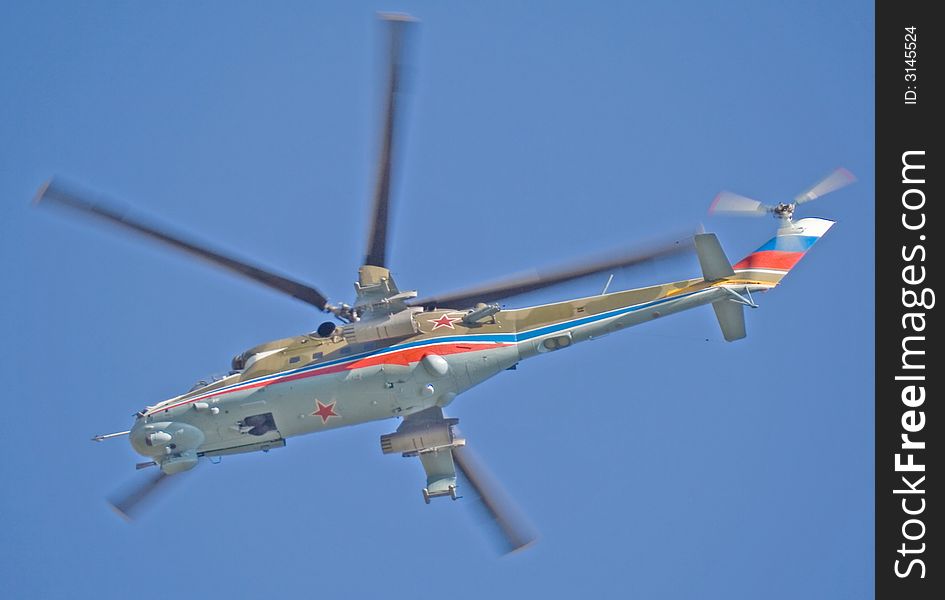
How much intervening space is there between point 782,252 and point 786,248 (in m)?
0.11

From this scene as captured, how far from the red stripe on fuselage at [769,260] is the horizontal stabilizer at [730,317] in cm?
64

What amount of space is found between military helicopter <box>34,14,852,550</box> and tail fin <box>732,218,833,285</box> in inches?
0.8

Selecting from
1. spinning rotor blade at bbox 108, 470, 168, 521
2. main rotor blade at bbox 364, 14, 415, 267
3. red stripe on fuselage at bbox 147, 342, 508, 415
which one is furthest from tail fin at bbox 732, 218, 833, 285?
spinning rotor blade at bbox 108, 470, 168, 521

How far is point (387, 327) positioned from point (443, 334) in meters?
0.85

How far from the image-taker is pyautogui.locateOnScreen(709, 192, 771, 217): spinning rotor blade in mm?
14703

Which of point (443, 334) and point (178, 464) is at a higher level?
point (443, 334)

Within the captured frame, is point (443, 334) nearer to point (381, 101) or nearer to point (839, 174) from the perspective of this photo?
point (381, 101)

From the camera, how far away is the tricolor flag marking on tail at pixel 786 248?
15.3 meters

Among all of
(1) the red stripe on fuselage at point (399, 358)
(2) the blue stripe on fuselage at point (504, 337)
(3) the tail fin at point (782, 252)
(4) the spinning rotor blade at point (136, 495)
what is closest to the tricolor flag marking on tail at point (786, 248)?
(3) the tail fin at point (782, 252)

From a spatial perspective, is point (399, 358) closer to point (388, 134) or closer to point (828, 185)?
point (388, 134)

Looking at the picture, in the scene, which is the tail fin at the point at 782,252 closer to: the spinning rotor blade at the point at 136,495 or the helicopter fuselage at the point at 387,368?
the helicopter fuselage at the point at 387,368

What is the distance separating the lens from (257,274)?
13898mm

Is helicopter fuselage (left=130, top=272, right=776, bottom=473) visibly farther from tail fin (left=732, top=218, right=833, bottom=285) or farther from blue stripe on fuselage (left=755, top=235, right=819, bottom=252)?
blue stripe on fuselage (left=755, top=235, right=819, bottom=252)
